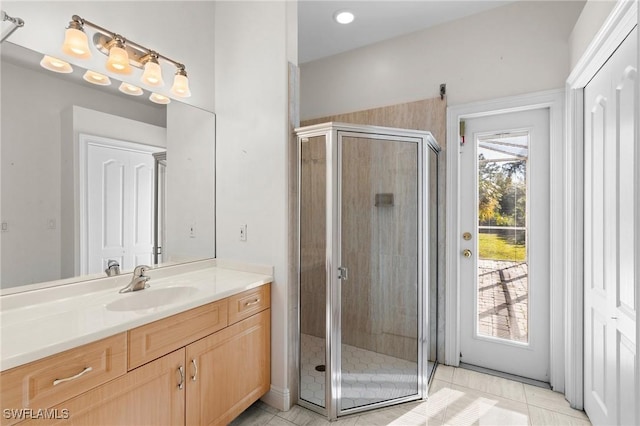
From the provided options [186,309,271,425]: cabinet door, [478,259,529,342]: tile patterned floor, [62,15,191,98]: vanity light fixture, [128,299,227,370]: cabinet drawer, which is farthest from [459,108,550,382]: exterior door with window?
[62,15,191,98]: vanity light fixture

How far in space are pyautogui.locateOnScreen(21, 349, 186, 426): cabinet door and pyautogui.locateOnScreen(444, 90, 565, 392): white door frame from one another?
6.78 feet

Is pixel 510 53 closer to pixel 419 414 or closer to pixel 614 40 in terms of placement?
pixel 614 40

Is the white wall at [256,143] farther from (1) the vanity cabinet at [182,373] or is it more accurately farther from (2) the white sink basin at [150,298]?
(2) the white sink basin at [150,298]

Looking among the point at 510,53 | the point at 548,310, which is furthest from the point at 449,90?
the point at 548,310

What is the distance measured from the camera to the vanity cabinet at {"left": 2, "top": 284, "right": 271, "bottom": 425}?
109 centimetres

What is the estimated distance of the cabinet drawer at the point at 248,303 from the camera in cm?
174

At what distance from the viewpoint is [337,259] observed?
1947 mm

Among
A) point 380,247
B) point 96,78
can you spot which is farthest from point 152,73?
point 380,247

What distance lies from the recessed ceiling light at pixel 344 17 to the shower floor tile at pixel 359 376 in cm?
251

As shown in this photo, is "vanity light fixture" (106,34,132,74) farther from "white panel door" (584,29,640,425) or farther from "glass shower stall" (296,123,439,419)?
"white panel door" (584,29,640,425)

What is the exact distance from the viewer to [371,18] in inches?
99.5

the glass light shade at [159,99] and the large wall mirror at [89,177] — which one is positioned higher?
the glass light shade at [159,99]

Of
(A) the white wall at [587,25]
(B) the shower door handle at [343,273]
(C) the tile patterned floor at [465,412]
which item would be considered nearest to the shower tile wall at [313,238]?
(B) the shower door handle at [343,273]

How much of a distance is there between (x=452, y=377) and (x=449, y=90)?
2.32 m
